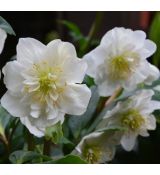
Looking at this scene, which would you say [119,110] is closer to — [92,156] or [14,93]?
[92,156]

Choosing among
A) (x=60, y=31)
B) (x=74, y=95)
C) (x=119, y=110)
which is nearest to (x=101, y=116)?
(x=119, y=110)

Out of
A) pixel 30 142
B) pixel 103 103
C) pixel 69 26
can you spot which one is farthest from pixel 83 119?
pixel 69 26

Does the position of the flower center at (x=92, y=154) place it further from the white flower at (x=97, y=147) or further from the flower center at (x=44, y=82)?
the flower center at (x=44, y=82)

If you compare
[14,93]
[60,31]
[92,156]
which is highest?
[14,93]

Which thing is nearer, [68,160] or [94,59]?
[68,160]

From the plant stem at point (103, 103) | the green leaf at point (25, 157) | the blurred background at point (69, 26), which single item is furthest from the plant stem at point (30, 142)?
the blurred background at point (69, 26)

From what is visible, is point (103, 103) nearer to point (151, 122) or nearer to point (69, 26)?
point (151, 122)
